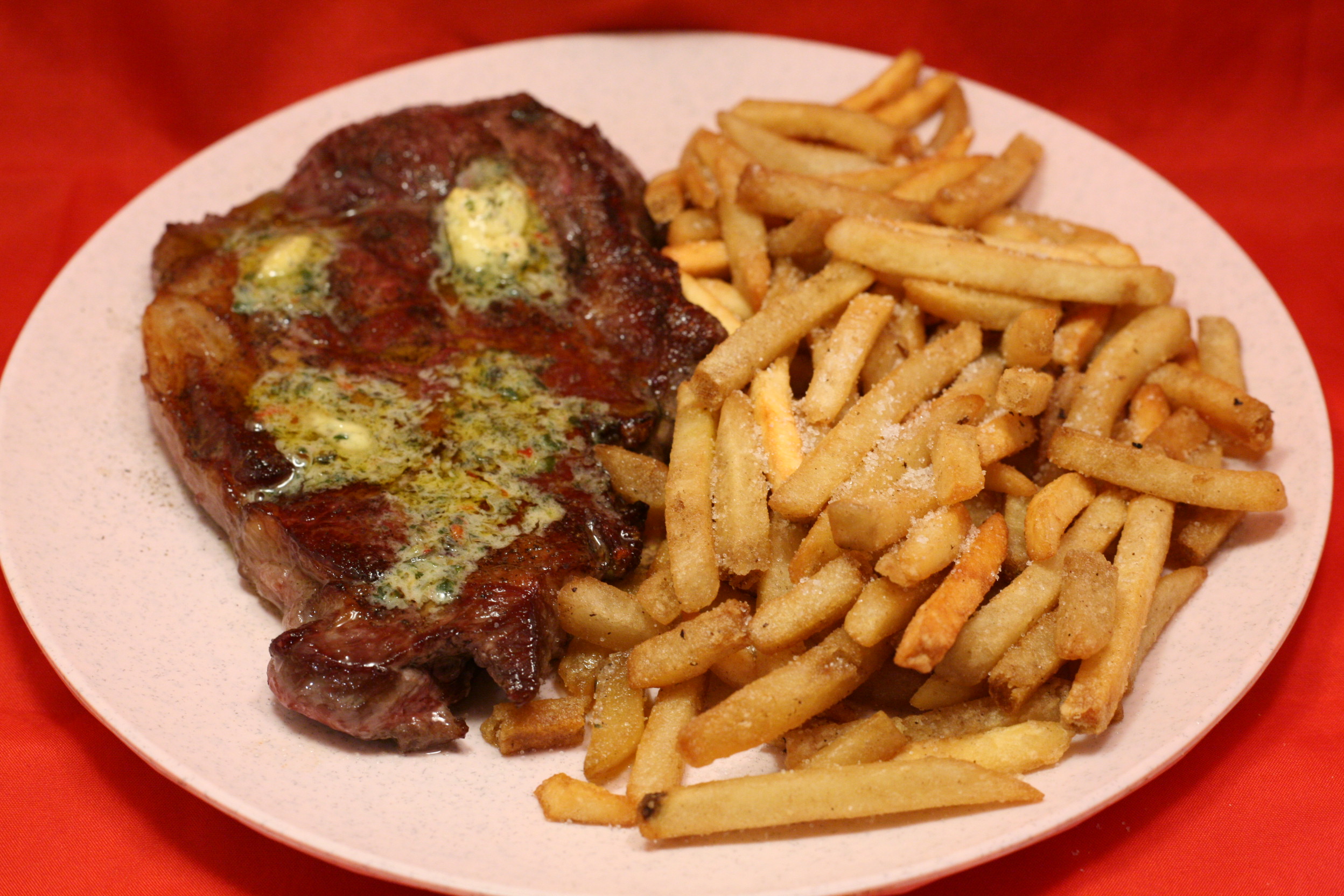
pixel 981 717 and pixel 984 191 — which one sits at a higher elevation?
pixel 984 191

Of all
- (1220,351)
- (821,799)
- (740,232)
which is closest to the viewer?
(821,799)

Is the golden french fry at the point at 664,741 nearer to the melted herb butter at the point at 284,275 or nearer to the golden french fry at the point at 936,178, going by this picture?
the melted herb butter at the point at 284,275

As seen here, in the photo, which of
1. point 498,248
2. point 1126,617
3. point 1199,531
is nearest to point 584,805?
point 1126,617

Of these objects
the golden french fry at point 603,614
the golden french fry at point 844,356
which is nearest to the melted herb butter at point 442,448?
the golden french fry at point 603,614

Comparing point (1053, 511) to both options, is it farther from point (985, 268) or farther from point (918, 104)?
point (918, 104)

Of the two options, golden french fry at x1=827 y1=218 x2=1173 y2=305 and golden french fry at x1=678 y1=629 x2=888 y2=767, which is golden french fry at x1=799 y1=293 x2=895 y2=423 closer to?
golden french fry at x1=827 y1=218 x2=1173 y2=305

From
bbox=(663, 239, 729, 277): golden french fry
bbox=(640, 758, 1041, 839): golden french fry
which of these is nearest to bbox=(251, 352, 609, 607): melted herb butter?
bbox=(663, 239, 729, 277): golden french fry
